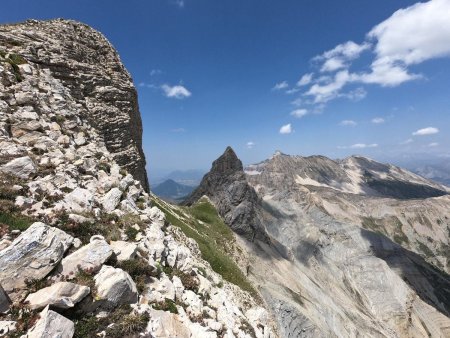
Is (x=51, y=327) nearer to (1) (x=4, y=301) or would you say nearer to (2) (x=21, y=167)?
(1) (x=4, y=301)

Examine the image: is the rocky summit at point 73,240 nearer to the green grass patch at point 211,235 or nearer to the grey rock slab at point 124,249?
the grey rock slab at point 124,249

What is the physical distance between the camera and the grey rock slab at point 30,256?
978cm

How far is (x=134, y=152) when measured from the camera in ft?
121

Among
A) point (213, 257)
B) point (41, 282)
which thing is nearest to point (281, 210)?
point (213, 257)

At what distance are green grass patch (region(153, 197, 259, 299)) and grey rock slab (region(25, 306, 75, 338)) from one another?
1022 inches

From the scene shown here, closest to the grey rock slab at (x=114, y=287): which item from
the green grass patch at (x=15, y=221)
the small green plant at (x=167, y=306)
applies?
the small green plant at (x=167, y=306)

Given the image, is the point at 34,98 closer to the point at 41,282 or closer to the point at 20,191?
the point at 20,191

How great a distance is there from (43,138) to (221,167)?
2947 inches

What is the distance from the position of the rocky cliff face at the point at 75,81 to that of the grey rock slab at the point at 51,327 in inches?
543

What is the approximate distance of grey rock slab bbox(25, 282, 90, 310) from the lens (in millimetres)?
9289

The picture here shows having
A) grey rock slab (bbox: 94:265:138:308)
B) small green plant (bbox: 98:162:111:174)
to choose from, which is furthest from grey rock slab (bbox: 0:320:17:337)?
small green plant (bbox: 98:162:111:174)

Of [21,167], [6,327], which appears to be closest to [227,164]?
[21,167]

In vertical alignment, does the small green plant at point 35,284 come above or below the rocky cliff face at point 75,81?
below

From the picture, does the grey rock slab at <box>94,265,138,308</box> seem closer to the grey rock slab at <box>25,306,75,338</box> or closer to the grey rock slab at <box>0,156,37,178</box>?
the grey rock slab at <box>25,306,75,338</box>
